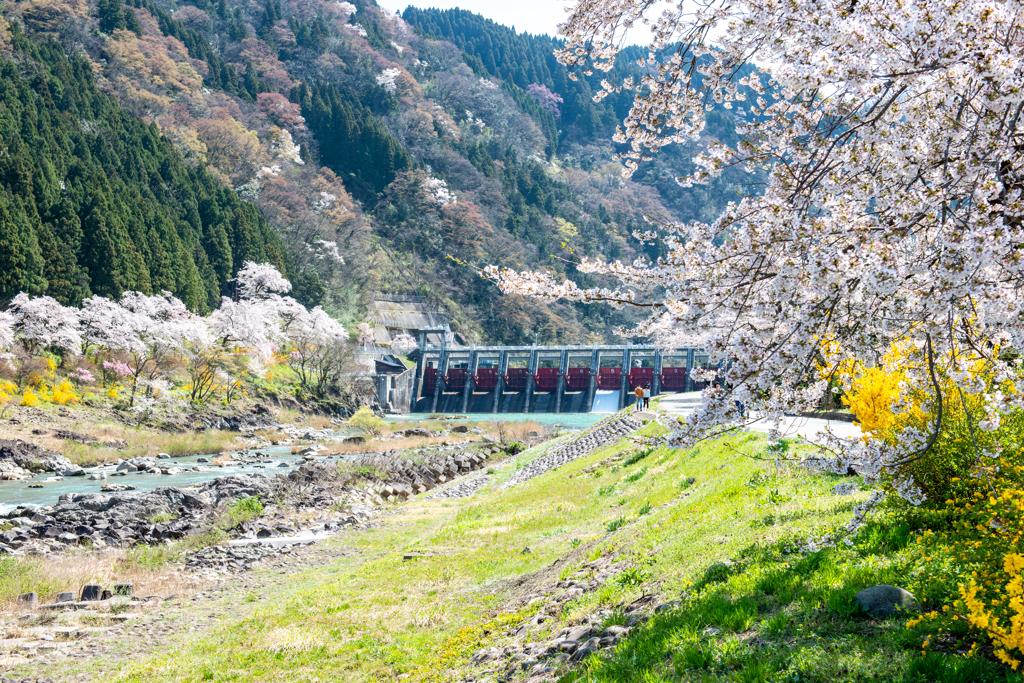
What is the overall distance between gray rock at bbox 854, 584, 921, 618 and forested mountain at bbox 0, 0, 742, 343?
1692 centimetres

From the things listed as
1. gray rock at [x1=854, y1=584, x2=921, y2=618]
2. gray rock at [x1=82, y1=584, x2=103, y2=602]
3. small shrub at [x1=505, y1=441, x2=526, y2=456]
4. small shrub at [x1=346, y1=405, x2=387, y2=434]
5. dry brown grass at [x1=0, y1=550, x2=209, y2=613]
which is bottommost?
small shrub at [x1=346, y1=405, x2=387, y2=434]

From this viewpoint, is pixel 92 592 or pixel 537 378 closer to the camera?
pixel 92 592

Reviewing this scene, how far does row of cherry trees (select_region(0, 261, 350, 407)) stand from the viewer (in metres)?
35.2

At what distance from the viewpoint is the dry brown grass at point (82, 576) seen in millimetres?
10945

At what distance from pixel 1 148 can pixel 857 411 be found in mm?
50892

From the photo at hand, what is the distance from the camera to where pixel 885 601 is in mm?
4602

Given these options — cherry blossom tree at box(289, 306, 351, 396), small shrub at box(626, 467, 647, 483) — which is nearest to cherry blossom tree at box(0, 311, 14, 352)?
cherry blossom tree at box(289, 306, 351, 396)

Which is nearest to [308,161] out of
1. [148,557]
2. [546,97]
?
[546,97]

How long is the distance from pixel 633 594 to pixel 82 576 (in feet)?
32.6

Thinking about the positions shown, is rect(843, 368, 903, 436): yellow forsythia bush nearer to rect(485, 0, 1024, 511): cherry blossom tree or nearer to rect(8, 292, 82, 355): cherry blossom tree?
rect(485, 0, 1024, 511): cherry blossom tree

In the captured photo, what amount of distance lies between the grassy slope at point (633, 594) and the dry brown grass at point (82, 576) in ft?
6.88

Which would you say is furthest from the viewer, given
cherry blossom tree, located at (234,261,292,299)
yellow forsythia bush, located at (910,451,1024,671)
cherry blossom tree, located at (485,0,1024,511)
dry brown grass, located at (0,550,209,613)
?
cherry blossom tree, located at (234,261,292,299)

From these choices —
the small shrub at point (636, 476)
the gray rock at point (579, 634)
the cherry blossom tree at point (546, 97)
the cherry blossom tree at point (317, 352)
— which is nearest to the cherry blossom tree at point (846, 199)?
the gray rock at point (579, 634)

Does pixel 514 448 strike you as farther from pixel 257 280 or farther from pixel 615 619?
pixel 257 280
